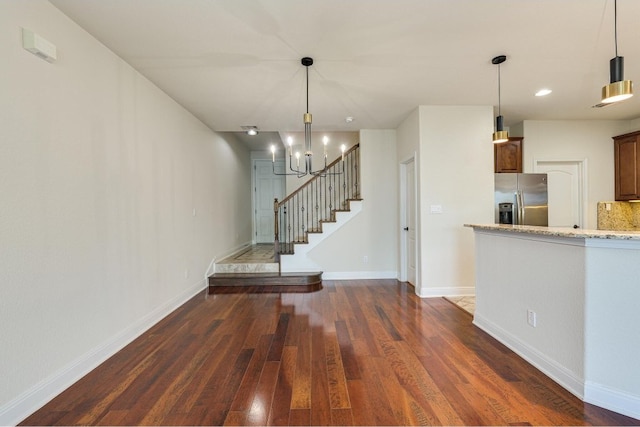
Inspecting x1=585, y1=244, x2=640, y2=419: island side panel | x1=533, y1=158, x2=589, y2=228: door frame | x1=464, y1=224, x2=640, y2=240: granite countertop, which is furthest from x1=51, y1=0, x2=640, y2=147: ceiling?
x1=585, y1=244, x2=640, y2=419: island side panel

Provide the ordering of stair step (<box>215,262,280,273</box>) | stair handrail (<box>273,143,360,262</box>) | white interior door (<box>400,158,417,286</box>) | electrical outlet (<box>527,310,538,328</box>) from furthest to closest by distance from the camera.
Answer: stair handrail (<box>273,143,360,262</box>) → stair step (<box>215,262,280,273</box>) → white interior door (<box>400,158,417,286</box>) → electrical outlet (<box>527,310,538,328</box>)

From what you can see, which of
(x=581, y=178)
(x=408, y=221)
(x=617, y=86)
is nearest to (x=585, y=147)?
(x=581, y=178)

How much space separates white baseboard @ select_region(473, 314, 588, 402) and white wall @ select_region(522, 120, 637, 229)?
10.9 ft

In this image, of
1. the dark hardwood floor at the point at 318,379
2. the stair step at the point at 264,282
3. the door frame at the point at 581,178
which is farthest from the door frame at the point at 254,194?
the door frame at the point at 581,178

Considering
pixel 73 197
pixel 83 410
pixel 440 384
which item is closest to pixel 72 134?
pixel 73 197

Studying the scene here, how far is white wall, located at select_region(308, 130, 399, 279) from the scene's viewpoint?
5133 millimetres

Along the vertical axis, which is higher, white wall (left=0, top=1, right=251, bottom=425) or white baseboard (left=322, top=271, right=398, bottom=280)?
white wall (left=0, top=1, right=251, bottom=425)

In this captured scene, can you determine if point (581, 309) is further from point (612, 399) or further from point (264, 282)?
point (264, 282)

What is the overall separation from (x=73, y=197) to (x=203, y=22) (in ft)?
5.64

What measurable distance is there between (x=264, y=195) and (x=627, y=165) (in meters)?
7.45

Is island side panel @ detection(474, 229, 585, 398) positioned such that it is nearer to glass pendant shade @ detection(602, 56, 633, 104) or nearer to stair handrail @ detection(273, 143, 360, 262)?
glass pendant shade @ detection(602, 56, 633, 104)

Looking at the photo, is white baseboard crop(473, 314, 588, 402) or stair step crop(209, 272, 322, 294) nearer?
white baseboard crop(473, 314, 588, 402)

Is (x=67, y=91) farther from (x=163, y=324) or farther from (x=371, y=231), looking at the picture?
(x=371, y=231)

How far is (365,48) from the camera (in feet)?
8.38
